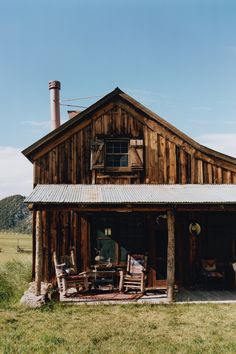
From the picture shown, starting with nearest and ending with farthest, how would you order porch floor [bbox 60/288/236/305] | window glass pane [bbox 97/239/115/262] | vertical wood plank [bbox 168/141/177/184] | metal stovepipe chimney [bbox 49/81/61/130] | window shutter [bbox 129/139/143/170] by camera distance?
porch floor [bbox 60/288/236/305] → window glass pane [bbox 97/239/115/262] → window shutter [bbox 129/139/143/170] → vertical wood plank [bbox 168/141/177/184] → metal stovepipe chimney [bbox 49/81/61/130]

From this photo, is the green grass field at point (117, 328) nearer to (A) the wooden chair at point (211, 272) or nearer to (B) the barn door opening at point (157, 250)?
(A) the wooden chair at point (211, 272)

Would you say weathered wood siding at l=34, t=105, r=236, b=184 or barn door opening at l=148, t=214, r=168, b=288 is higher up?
weathered wood siding at l=34, t=105, r=236, b=184

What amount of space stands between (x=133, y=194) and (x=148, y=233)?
5.37 feet

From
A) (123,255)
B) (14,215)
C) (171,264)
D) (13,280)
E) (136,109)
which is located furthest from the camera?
(14,215)

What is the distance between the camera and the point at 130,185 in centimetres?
1323

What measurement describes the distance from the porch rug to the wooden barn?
121cm

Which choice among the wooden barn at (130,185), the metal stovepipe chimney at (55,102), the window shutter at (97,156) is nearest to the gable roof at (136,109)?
the wooden barn at (130,185)

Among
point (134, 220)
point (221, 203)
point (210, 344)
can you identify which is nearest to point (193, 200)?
point (221, 203)

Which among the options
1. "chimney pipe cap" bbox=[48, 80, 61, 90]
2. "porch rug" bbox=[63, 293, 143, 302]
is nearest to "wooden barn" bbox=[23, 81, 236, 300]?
"porch rug" bbox=[63, 293, 143, 302]

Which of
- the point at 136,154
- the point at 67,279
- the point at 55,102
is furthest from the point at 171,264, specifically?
the point at 55,102

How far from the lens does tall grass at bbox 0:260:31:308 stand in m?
11.0

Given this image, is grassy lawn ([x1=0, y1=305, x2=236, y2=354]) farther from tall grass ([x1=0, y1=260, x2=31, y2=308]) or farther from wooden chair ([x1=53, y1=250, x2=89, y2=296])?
tall grass ([x1=0, y1=260, x2=31, y2=308])

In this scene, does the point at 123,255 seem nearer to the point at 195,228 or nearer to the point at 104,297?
the point at 104,297

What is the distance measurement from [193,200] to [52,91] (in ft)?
28.1
